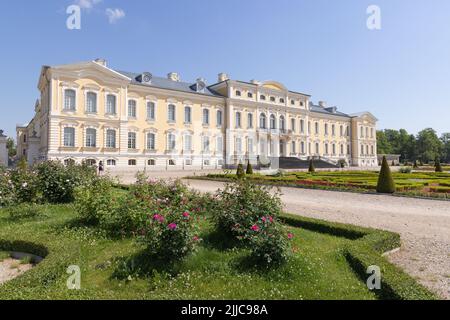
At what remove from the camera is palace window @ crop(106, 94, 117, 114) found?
96.7 feet

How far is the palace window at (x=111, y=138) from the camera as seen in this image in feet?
96.4

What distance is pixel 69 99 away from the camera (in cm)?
2739

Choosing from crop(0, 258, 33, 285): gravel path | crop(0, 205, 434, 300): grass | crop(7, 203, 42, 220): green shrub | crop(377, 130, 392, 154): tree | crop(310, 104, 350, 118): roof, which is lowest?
crop(0, 258, 33, 285): gravel path

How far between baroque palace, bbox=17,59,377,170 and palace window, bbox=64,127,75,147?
0.08 m

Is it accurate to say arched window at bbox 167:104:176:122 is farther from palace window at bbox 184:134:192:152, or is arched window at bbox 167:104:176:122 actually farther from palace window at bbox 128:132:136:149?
palace window at bbox 128:132:136:149

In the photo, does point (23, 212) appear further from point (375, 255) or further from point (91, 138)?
point (91, 138)


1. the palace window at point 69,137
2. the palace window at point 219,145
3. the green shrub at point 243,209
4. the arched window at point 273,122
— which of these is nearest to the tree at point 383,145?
the arched window at point 273,122

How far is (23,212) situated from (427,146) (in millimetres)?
78388

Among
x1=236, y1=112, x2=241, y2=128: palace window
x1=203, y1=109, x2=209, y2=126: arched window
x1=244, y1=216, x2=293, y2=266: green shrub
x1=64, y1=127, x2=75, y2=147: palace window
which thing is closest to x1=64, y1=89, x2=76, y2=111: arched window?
x1=64, y1=127, x2=75, y2=147: palace window

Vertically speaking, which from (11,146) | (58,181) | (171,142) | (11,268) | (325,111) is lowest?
(11,268)

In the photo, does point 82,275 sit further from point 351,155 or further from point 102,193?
point 351,155

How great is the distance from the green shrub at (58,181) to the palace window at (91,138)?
68.2ft

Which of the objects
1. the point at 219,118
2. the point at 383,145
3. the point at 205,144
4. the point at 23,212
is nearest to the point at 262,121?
the point at 219,118
